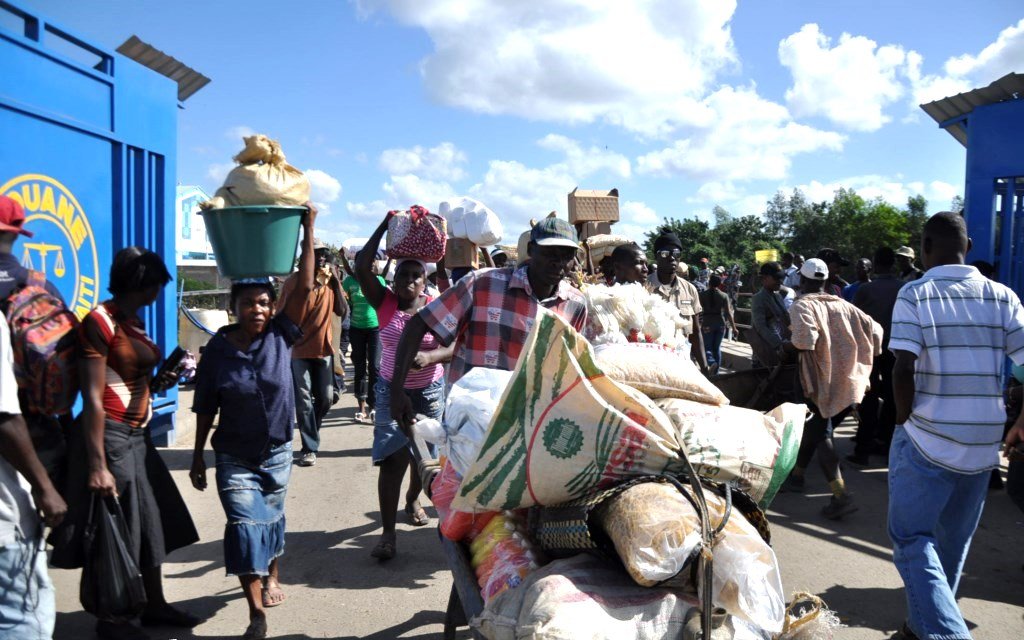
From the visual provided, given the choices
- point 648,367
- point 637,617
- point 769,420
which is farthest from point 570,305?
point 637,617

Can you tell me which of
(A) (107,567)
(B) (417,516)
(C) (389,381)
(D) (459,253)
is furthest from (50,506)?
(D) (459,253)

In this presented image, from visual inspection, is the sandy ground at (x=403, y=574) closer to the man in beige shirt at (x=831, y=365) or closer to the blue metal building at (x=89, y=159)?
the man in beige shirt at (x=831, y=365)

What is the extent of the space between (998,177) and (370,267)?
6.73 m

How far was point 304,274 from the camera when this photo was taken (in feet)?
12.3

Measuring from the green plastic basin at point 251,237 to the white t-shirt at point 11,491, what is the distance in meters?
0.89

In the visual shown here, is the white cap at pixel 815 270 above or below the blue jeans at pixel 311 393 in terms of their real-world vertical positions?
above

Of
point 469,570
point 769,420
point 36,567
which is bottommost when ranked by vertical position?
point 36,567

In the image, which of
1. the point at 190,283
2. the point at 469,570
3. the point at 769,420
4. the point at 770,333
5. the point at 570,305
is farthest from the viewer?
the point at 190,283

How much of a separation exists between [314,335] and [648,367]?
4.78 metres

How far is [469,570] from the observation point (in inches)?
91.4

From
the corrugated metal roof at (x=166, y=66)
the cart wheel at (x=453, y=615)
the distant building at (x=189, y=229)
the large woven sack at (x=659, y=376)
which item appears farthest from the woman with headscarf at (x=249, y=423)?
the distant building at (x=189, y=229)

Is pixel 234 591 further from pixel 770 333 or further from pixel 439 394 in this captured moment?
pixel 770 333

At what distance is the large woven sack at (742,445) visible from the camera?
198cm

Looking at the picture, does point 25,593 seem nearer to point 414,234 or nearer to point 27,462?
point 27,462
